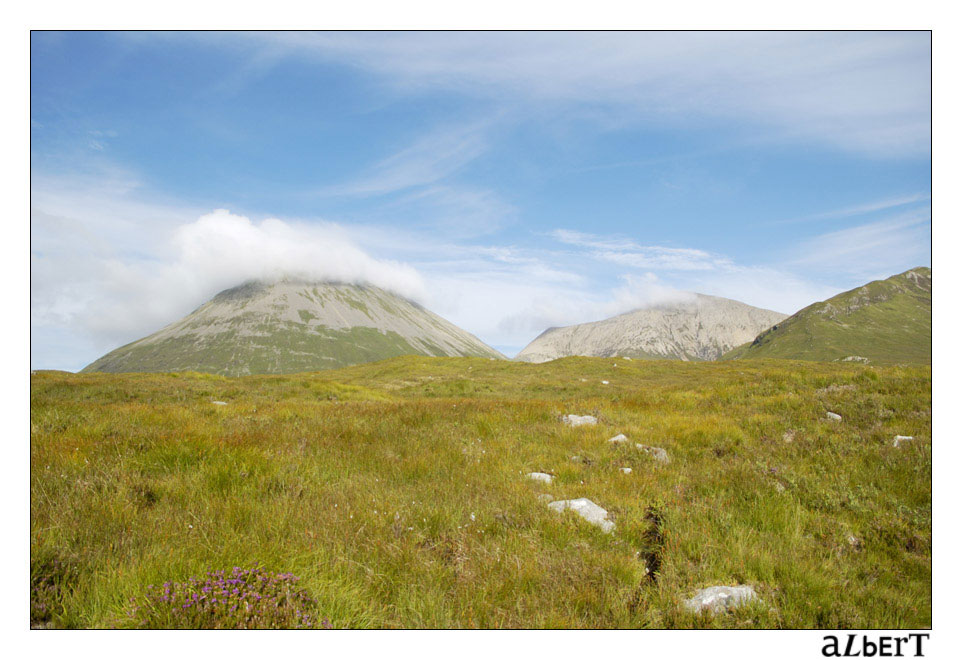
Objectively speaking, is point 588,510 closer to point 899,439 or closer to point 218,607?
point 218,607

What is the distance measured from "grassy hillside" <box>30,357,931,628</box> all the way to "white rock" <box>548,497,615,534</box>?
16 centimetres

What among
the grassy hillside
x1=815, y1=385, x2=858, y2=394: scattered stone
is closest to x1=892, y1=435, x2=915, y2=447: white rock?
the grassy hillside

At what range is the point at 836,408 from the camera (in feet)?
35.5

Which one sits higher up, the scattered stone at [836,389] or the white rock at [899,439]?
the scattered stone at [836,389]

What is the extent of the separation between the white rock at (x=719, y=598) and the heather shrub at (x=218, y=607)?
117 inches

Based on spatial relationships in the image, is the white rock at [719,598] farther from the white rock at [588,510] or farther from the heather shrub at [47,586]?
the heather shrub at [47,586]

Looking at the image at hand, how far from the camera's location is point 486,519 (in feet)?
16.3

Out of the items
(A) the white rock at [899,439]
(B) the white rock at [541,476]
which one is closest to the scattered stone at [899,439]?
(A) the white rock at [899,439]

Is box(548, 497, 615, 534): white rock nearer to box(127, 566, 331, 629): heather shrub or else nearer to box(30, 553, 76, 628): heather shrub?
box(127, 566, 331, 629): heather shrub

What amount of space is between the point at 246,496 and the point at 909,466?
31.4 feet

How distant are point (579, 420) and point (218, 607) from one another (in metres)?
9.16

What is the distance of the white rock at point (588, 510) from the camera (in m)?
4.96

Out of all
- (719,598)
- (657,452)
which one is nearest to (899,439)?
(657,452)
